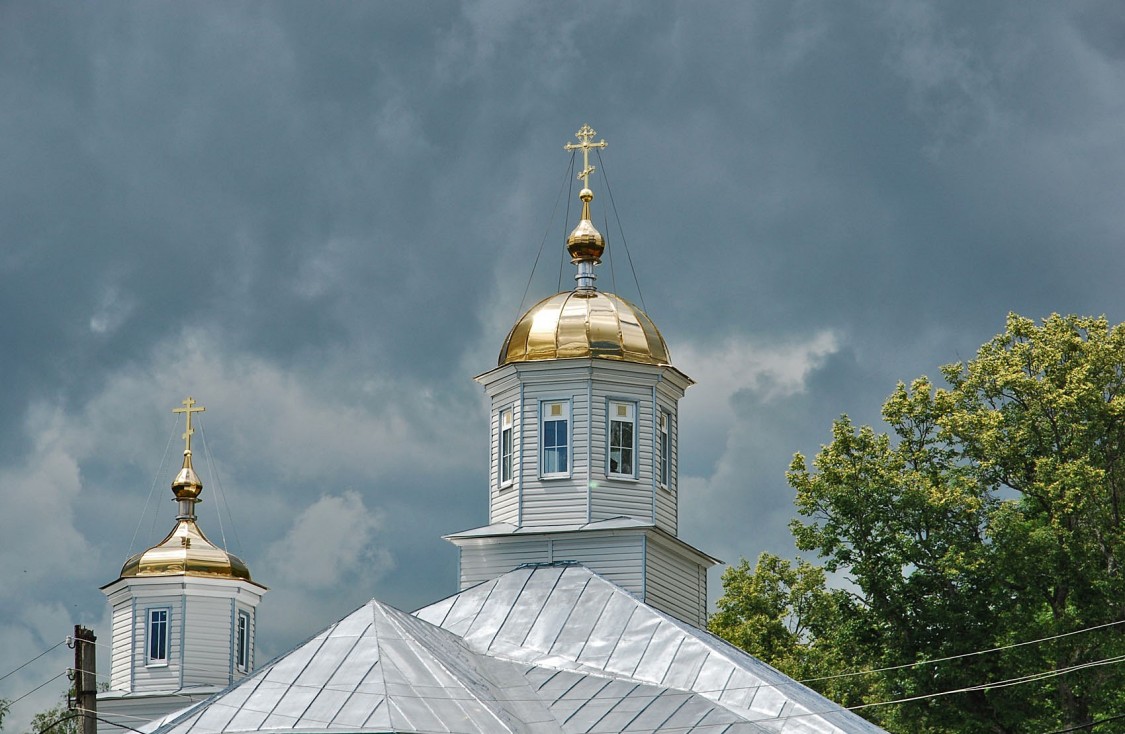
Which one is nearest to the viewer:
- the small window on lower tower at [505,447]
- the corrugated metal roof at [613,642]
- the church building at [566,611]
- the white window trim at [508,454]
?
the church building at [566,611]

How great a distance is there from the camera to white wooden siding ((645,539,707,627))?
99.7ft

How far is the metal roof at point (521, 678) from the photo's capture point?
23.9 m

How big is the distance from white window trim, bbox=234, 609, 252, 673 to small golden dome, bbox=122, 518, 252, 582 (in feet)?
2.79

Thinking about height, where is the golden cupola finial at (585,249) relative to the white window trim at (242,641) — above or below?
above

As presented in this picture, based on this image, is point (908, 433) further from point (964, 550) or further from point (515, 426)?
point (515, 426)

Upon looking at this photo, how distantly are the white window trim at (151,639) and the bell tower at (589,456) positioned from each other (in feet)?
43.7

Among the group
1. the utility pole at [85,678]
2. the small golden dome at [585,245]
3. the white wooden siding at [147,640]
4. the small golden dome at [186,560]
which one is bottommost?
the utility pole at [85,678]

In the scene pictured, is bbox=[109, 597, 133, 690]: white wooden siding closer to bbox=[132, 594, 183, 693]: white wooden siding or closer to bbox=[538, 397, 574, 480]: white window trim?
bbox=[132, 594, 183, 693]: white wooden siding

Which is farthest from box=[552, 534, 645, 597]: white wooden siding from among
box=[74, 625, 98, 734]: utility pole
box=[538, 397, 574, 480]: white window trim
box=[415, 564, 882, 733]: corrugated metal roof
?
box=[74, 625, 98, 734]: utility pole

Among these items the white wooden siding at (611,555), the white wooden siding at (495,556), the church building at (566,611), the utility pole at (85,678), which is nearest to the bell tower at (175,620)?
the church building at (566,611)

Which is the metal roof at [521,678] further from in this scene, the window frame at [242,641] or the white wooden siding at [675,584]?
the window frame at [242,641]

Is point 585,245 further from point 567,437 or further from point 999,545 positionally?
point 999,545

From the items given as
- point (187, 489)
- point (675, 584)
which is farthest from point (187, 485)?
point (675, 584)

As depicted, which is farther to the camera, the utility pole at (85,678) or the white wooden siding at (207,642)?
the white wooden siding at (207,642)
